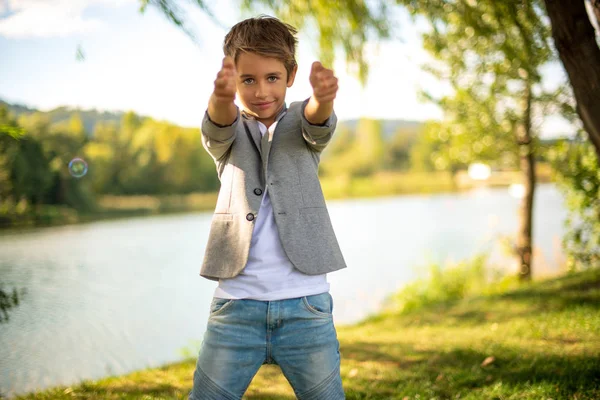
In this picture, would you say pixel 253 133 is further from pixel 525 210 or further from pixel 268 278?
pixel 525 210

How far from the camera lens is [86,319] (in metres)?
6.09

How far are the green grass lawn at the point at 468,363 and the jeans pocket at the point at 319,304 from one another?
4.32 ft

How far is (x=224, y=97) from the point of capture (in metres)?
1.62

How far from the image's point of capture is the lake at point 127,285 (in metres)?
4.97

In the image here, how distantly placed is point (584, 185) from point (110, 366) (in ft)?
18.1

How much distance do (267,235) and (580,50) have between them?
6.92ft

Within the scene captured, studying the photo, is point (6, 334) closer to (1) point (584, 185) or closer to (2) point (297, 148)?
(2) point (297, 148)

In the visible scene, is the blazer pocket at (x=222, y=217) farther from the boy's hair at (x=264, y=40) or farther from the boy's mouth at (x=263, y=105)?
the boy's hair at (x=264, y=40)

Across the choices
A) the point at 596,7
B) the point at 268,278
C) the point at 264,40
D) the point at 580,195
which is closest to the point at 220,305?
the point at 268,278

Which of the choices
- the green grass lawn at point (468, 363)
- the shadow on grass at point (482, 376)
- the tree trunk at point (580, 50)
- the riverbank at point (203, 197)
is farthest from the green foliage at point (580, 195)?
the tree trunk at point (580, 50)

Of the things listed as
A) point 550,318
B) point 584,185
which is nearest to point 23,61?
point 550,318

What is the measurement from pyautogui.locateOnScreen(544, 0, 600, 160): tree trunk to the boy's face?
5.94 ft

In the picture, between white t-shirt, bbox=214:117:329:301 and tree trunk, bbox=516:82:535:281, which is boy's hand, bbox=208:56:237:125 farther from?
tree trunk, bbox=516:82:535:281

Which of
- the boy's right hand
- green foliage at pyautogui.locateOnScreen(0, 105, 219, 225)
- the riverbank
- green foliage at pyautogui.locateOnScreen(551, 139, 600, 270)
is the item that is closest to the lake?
the riverbank
